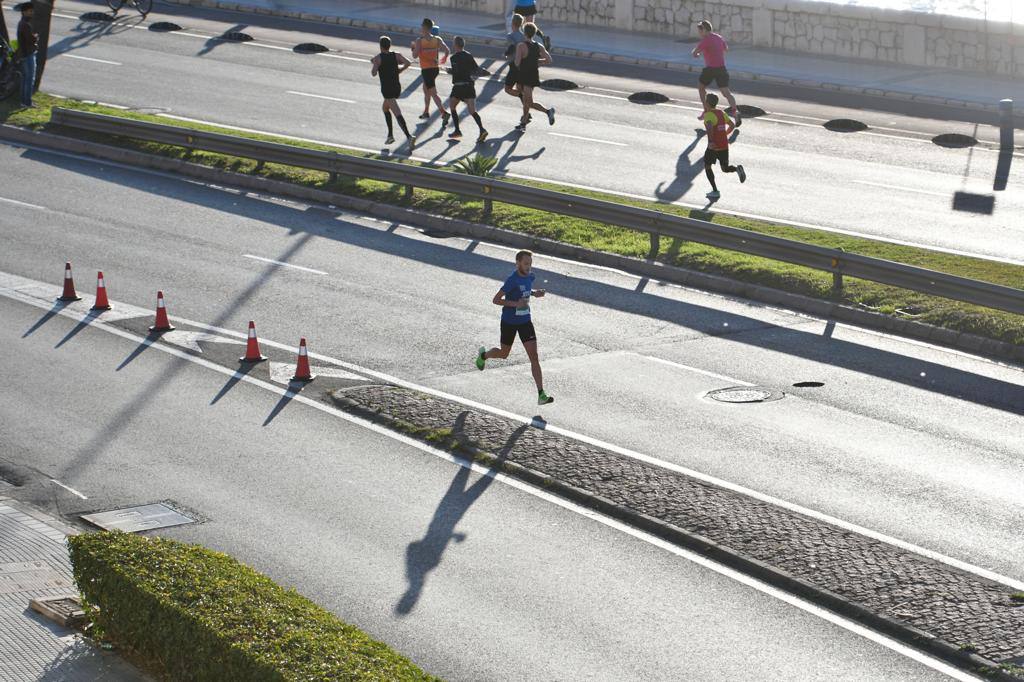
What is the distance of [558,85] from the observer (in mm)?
29344

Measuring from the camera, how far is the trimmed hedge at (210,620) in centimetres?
742

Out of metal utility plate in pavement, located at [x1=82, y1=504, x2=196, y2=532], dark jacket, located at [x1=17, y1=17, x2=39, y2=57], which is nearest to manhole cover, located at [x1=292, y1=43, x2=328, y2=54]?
dark jacket, located at [x1=17, y1=17, x2=39, y2=57]

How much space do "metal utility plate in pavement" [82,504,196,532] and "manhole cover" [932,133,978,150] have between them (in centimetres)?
1709

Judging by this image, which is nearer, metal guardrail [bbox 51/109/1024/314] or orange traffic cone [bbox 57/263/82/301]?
metal guardrail [bbox 51/109/1024/314]

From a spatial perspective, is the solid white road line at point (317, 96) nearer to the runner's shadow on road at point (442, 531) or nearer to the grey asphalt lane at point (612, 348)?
the grey asphalt lane at point (612, 348)

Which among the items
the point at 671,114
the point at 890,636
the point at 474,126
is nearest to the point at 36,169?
the point at 474,126

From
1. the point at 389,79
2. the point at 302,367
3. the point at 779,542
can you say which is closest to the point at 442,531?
the point at 779,542

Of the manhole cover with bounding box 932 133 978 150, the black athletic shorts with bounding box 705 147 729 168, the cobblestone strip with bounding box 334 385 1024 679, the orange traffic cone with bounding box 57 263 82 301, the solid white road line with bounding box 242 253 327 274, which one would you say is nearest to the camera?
the cobblestone strip with bounding box 334 385 1024 679

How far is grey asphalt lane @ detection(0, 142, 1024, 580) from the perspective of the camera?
1206cm

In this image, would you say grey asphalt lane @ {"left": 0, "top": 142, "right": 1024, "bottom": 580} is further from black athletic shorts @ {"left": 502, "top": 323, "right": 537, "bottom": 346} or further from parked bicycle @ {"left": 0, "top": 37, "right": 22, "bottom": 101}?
parked bicycle @ {"left": 0, "top": 37, "right": 22, "bottom": 101}

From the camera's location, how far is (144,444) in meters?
13.0

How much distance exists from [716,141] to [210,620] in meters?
15.2

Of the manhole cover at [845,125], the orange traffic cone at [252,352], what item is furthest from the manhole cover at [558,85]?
the orange traffic cone at [252,352]

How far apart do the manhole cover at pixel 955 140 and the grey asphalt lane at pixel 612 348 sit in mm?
8598
